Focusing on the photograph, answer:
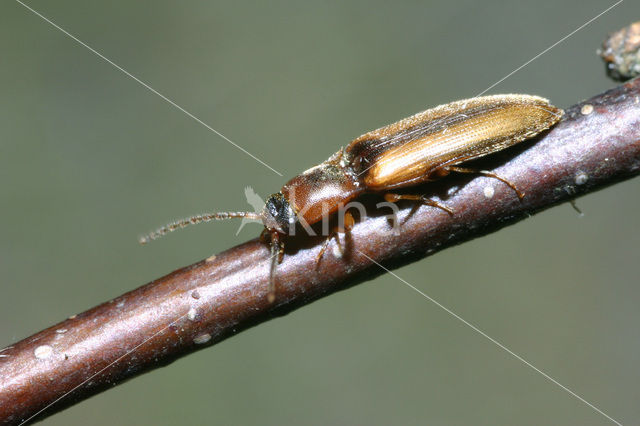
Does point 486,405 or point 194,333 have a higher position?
point 194,333

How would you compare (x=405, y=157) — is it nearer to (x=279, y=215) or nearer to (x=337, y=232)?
(x=337, y=232)

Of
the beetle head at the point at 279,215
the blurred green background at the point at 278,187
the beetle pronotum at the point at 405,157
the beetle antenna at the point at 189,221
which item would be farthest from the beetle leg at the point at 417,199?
the blurred green background at the point at 278,187

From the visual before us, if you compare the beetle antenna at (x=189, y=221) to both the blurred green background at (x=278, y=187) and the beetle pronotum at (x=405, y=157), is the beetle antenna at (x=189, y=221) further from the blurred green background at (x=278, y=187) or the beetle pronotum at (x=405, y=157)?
the blurred green background at (x=278, y=187)

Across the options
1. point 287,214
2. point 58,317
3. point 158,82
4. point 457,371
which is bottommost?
point 457,371

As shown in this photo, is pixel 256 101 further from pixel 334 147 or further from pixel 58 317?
pixel 58 317

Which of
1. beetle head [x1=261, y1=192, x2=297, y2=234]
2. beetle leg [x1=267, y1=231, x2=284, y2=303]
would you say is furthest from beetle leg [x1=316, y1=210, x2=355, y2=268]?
beetle head [x1=261, y1=192, x2=297, y2=234]

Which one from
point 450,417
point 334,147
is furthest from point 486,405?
point 334,147

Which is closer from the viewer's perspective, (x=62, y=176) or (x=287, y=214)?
(x=287, y=214)
